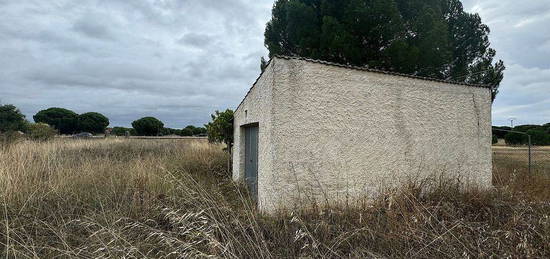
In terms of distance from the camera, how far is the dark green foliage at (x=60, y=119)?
142ft

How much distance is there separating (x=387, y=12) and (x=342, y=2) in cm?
194

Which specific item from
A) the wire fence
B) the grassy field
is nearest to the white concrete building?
the grassy field

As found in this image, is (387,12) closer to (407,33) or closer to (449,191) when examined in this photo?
(407,33)

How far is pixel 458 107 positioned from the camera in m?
7.08

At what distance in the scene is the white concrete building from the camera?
5.38 meters

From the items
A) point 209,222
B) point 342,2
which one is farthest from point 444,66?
point 209,222

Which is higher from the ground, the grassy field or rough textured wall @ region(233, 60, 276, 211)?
rough textured wall @ region(233, 60, 276, 211)

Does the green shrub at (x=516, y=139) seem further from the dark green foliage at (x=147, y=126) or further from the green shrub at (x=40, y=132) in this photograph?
the dark green foliage at (x=147, y=126)

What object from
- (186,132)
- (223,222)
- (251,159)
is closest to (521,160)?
(251,159)

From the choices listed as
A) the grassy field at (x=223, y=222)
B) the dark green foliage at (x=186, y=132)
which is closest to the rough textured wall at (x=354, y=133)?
the grassy field at (x=223, y=222)

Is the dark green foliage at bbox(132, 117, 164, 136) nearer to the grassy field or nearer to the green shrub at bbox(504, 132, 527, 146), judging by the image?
the grassy field

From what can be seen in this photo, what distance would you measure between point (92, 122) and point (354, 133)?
162ft

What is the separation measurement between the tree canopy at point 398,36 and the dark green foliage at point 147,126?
37.1 m

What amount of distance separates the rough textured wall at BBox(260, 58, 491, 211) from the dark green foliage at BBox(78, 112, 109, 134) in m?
46.9
